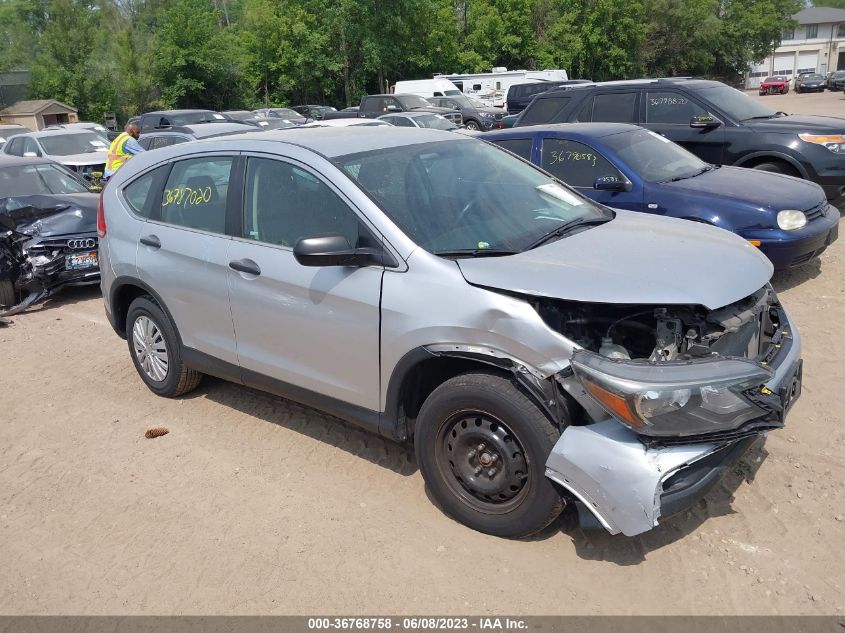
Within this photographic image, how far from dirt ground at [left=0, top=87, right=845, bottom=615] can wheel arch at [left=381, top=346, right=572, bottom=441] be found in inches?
19.7

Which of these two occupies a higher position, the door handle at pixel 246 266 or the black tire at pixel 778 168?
the door handle at pixel 246 266

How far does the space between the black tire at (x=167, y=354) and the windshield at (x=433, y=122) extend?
1504 centimetres

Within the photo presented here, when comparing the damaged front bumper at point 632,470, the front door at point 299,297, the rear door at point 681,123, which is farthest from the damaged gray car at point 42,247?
the rear door at point 681,123

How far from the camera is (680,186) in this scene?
6770 millimetres

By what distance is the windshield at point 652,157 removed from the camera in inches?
275

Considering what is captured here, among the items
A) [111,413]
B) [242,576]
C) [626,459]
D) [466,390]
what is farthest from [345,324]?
[111,413]

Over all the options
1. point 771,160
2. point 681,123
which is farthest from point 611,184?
point 771,160

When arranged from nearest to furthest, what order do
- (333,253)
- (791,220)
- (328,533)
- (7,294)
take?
(333,253)
(328,533)
(791,220)
(7,294)

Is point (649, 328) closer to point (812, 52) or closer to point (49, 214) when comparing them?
point (49, 214)

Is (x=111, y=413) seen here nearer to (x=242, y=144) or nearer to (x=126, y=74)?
(x=242, y=144)

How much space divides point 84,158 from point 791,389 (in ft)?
52.2

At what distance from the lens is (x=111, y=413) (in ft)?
17.0

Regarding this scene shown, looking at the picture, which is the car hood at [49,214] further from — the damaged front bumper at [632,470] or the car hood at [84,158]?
Result: the car hood at [84,158]

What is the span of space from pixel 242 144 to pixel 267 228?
24.4 inches
